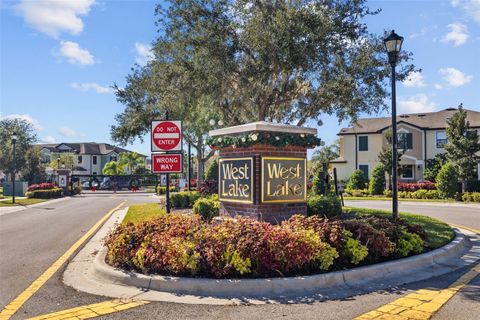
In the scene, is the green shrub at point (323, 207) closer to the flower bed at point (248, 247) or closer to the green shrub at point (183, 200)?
the flower bed at point (248, 247)

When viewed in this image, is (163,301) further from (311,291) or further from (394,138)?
(394,138)

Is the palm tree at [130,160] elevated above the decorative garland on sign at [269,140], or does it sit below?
above

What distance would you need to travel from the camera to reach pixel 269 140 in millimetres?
8938

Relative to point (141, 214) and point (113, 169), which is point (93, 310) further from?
point (113, 169)

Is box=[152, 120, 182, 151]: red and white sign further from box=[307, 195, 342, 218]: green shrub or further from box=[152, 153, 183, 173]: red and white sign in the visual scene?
box=[307, 195, 342, 218]: green shrub

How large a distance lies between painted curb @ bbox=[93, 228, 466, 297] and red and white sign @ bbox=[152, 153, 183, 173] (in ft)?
9.66

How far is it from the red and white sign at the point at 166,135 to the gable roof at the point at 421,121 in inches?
1232

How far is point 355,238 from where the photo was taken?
7.46 metres

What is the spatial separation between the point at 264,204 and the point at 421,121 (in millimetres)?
36976

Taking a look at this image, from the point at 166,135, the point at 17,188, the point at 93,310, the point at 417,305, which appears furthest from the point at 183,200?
the point at 17,188

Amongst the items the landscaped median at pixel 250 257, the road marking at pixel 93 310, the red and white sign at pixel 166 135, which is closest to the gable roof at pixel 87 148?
the red and white sign at pixel 166 135

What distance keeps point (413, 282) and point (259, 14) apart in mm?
11825

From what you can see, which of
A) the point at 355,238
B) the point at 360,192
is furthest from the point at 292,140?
the point at 360,192

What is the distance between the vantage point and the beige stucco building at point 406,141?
39.2 meters
